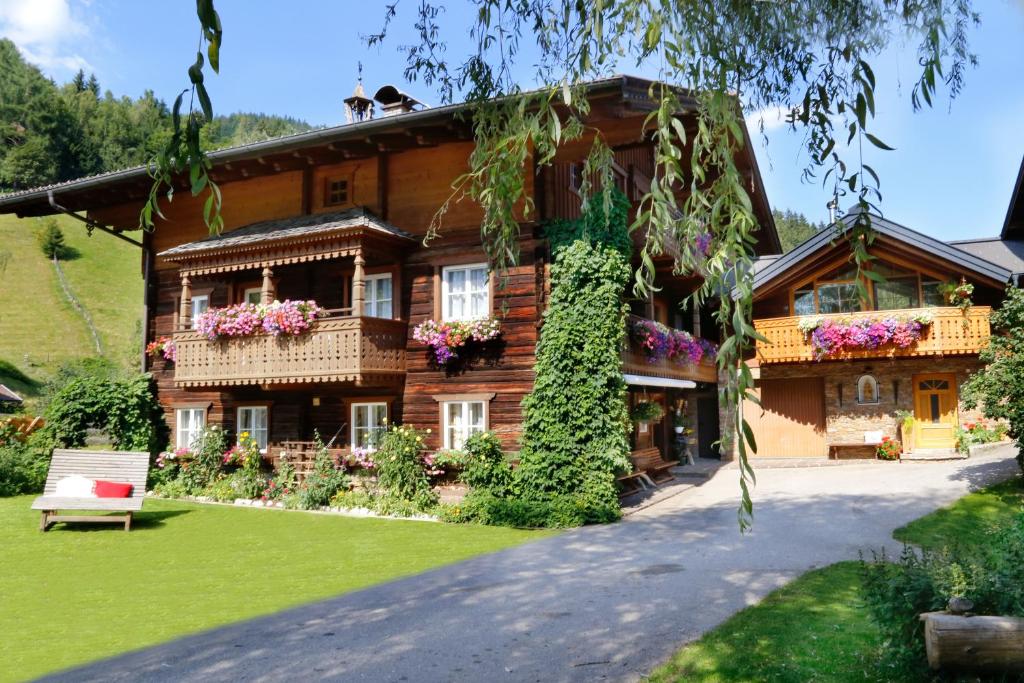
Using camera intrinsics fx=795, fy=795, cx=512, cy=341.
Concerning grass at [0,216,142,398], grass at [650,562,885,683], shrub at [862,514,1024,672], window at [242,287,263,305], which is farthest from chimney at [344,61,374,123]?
grass at [0,216,142,398]

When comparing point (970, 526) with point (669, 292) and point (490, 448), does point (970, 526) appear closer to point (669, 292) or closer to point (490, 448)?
point (490, 448)

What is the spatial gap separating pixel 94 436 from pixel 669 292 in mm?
16019

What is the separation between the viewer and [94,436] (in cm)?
1966

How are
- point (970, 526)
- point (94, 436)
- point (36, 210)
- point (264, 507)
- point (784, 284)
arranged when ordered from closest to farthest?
point (970, 526) → point (264, 507) → point (94, 436) → point (36, 210) → point (784, 284)

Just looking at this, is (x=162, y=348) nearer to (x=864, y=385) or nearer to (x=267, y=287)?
(x=267, y=287)

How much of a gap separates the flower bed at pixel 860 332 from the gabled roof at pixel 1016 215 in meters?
3.81

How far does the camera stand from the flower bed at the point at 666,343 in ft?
58.5

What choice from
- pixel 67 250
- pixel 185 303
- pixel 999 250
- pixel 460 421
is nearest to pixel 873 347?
pixel 999 250

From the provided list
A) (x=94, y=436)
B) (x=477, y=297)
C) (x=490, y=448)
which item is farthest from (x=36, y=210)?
(x=490, y=448)

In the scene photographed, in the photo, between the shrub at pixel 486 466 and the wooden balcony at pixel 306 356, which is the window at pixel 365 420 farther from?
the shrub at pixel 486 466

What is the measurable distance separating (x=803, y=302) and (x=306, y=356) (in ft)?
56.8

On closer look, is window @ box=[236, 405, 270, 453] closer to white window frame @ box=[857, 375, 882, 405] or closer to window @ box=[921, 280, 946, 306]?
white window frame @ box=[857, 375, 882, 405]

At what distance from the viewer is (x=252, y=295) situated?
2020cm

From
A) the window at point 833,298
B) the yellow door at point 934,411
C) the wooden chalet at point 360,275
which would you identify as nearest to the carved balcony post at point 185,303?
the wooden chalet at point 360,275
